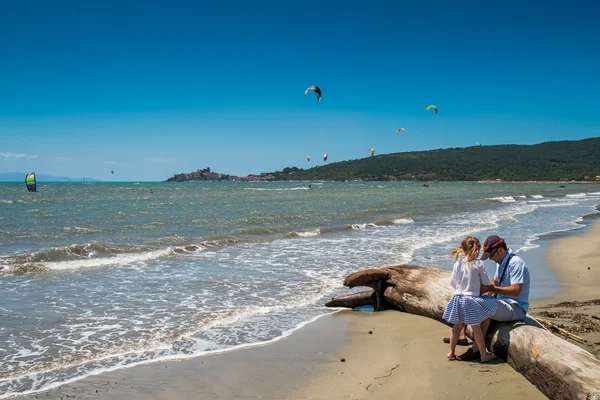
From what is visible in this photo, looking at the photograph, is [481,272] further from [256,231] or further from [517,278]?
[256,231]

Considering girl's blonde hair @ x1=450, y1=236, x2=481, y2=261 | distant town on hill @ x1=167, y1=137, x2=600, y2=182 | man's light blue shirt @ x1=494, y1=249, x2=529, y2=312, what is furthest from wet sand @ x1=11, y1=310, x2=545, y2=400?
distant town on hill @ x1=167, y1=137, x2=600, y2=182

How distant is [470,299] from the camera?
219 inches

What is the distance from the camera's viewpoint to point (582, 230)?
2067 cm

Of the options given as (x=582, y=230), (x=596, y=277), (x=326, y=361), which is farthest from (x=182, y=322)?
(x=582, y=230)

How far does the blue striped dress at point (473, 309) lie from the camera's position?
5496 mm

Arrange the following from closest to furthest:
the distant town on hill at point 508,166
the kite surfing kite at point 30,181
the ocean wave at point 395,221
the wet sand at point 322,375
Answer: the wet sand at point 322,375, the ocean wave at point 395,221, the kite surfing kite at point 30,181, the distant town on hill at point 508,166

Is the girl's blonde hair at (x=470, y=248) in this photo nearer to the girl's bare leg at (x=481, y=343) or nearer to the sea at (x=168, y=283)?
the girl's bare leg at (x=481, y=343)

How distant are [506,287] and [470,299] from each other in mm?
439

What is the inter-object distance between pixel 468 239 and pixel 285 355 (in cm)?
272

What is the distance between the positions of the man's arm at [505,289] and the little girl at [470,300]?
0.07 m

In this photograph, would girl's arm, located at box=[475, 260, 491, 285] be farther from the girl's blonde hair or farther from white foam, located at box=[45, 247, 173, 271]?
white foam, located at box=[45, 247, 173, 271]

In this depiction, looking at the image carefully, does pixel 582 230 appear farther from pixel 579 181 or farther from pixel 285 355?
pixel 579 181

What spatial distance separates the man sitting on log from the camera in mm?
5492

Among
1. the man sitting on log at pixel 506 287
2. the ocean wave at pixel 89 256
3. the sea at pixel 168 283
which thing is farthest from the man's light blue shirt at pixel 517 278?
the ocean wave at pixel 89 256
